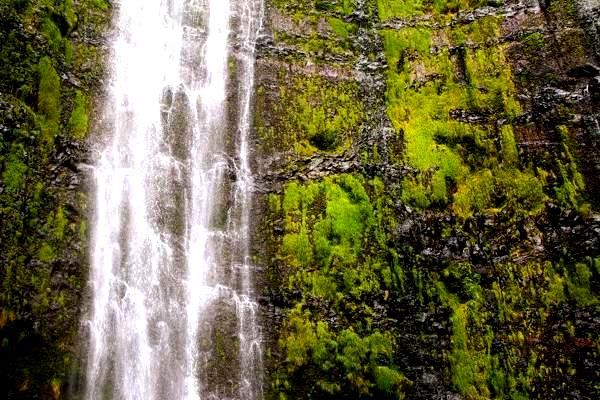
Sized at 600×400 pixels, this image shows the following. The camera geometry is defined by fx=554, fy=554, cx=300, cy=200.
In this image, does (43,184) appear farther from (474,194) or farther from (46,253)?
(474,194)

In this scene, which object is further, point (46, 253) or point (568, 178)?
point (568, 178)

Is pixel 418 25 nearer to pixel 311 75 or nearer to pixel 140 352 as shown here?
pixel 311 75

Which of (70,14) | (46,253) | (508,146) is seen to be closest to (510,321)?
(508,146)

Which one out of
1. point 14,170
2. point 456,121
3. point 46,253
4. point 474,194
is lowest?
point 46,253

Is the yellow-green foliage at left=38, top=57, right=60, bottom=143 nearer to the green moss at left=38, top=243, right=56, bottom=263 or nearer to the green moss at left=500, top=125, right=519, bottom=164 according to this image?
the green moss at left=38, top=243, right=56, bottom=263

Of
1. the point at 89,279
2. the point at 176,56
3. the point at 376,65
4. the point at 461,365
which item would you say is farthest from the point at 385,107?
the point at 89,279

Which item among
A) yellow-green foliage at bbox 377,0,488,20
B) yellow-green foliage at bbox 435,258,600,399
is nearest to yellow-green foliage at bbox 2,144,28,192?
yellow-green foliage at bbox 435,258,600,399

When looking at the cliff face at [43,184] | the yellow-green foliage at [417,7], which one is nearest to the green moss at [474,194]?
the yellow-green foliage at [417,7]
